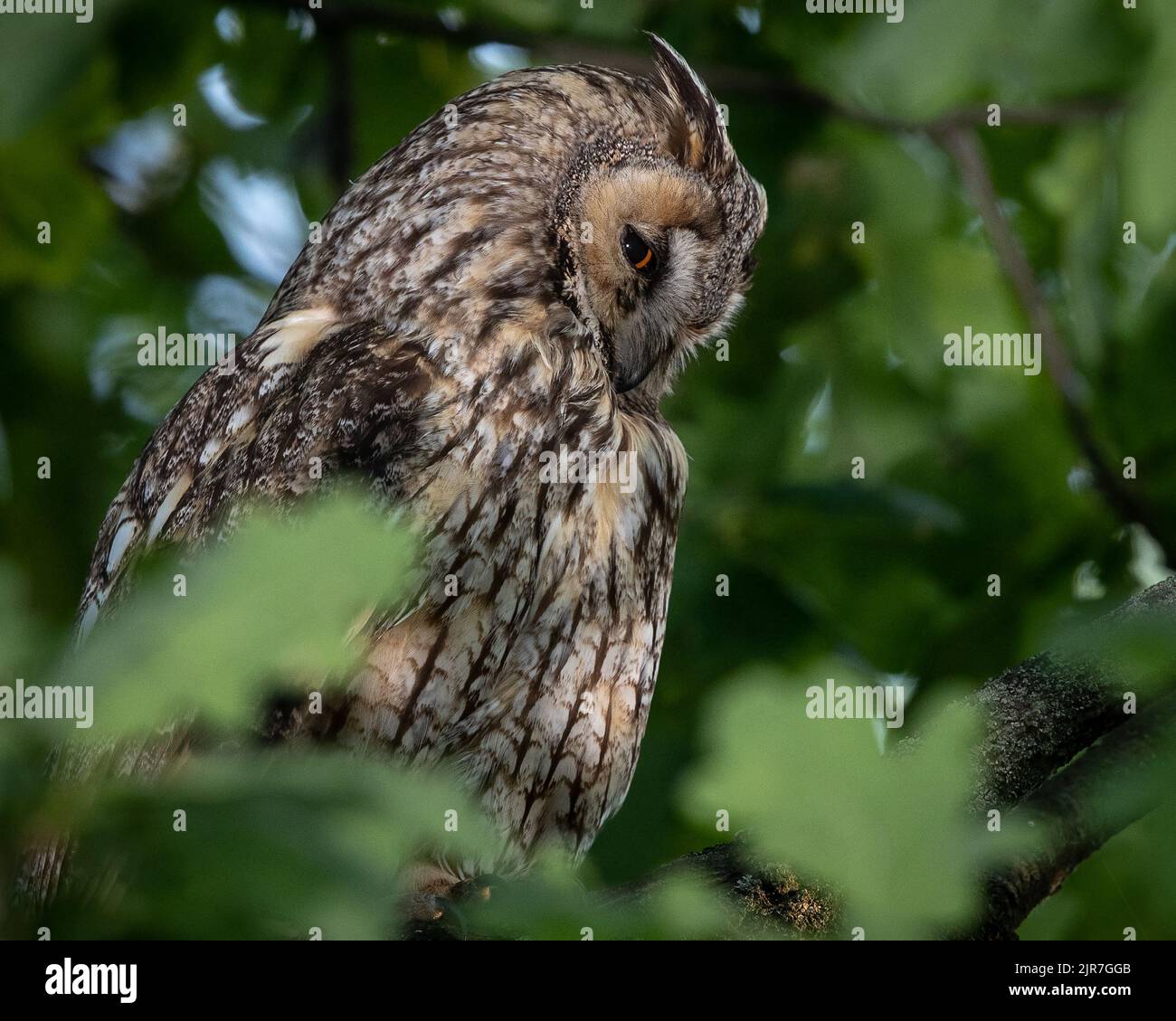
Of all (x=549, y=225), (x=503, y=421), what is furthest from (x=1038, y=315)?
(x=503, y=421)

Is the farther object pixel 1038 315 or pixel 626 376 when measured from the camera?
pixel 1038 315

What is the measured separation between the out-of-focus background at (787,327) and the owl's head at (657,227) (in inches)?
11.1

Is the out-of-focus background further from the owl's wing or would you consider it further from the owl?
the owl's wing

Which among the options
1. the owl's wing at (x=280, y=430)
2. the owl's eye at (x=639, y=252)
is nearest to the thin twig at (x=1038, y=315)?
the owl's eye at (x=639, y=252)

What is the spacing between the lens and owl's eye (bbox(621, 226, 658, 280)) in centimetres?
259

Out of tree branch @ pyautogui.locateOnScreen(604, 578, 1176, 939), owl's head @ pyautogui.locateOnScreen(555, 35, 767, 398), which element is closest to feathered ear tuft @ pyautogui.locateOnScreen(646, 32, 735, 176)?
owl's head @ pyautogui.locateOnScreen(555, 35, 767, 398)

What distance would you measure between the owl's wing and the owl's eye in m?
0.51

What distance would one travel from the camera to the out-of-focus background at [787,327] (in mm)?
2918

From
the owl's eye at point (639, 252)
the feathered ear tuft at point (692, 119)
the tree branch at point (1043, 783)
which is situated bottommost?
the tree branch at point (1043, 783)

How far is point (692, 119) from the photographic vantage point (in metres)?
2.71

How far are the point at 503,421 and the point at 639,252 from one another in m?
0.56

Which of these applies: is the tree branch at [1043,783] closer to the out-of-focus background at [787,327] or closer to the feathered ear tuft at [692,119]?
the out-of-focus background at [787,327]

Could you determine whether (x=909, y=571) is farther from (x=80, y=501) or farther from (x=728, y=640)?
(x=80, y=501)

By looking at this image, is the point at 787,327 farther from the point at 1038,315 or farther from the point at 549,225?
the point at 549,225
